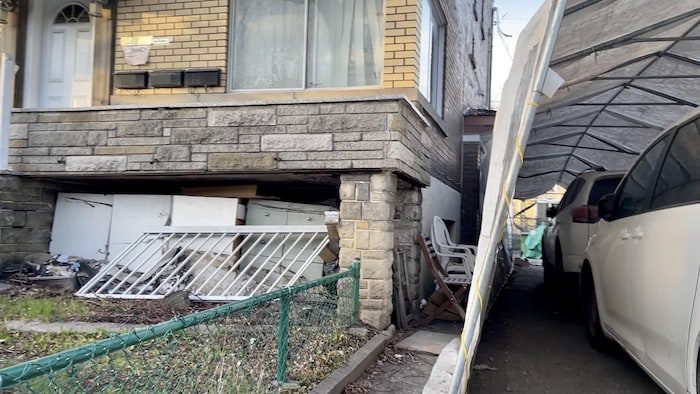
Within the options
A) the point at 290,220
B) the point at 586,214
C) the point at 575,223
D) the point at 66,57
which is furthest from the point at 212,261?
the point at 575,223

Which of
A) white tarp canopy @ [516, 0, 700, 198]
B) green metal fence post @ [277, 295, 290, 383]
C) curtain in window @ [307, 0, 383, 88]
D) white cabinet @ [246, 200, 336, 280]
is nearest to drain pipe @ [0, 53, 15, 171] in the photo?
white cabinet @ [246, 200, 336, 280]

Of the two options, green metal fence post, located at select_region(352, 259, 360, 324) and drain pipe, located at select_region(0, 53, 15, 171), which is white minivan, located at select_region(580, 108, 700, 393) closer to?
green metal fence post, located at select_region(352, 259, 360, 324)

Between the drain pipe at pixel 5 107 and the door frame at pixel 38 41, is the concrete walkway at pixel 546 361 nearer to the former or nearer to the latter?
the door frame at pixel 38 41

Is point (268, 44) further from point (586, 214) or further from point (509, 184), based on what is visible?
point (509, 184)

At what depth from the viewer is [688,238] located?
2.63 metres

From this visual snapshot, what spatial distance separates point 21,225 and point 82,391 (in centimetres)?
503

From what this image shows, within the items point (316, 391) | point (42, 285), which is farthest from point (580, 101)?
point (42, 285)

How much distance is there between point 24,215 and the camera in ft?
20.9

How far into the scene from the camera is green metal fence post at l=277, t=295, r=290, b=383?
11.1 ft

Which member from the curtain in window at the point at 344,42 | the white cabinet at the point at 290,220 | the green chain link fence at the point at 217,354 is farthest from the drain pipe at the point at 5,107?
the green chain link fence at the point at 217,354

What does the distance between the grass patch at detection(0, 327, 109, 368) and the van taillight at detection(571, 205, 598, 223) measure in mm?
4712

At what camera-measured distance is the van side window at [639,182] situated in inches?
148

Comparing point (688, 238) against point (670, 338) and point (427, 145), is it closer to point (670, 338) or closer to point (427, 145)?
point (670, 338)

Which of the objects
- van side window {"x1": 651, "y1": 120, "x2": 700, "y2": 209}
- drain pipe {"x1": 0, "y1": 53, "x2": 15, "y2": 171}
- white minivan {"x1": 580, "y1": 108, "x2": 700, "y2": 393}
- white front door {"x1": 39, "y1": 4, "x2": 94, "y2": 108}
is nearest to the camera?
white minivan {"x1": 580, "y1": 108, "x2": 700, "y2": 393}
